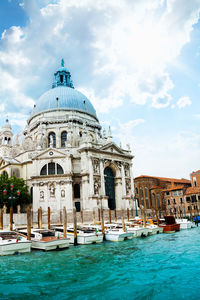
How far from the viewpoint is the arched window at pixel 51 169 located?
33.8 meters

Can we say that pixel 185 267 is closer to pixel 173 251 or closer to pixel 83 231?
pixel 173 251

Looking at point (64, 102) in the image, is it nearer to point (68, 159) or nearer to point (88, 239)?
point (68, 159)

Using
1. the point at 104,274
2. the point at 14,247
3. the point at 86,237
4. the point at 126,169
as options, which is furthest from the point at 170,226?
the point at 126,169

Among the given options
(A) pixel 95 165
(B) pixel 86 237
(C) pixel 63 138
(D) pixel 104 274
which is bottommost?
(D) pixel 104 274

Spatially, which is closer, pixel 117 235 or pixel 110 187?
pixel 117 235

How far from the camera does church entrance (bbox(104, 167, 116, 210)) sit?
36369 mm

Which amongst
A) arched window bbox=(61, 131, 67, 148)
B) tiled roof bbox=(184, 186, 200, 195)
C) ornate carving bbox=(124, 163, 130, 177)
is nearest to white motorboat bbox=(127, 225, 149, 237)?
ornate carving bbox=(124, 163, 130, 177)

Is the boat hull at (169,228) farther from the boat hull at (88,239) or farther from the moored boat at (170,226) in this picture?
the boat hull at (88,239)

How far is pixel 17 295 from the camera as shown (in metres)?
8.27

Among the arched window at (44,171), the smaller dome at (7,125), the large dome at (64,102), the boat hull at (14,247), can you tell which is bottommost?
the boat hull at (14,247)

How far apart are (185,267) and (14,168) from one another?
29.3 metres

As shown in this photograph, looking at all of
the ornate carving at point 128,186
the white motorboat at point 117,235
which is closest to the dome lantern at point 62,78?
the ornate carving at point 128,186

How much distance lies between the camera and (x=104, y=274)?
34.2ft

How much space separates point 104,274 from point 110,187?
2657 centimetres
